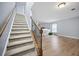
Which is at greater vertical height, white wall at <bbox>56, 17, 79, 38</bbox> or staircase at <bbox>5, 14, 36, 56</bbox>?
white wall at <bbox>56, 17, 79, 38</bbox>

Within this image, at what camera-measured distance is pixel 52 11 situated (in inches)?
79.1

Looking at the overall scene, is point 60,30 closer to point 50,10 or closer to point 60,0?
point 50,10

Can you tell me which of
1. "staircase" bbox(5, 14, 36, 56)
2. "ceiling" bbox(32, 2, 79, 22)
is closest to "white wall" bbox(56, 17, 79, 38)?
"ceiling" bbox(32, 2, 79, 22)

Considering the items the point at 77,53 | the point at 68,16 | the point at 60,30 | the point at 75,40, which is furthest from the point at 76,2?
the point at 77,53

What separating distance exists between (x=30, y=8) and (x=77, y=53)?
68.2 inches

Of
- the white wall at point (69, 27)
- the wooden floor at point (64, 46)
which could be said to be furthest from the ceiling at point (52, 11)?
the wooden floor at point (64, 46)

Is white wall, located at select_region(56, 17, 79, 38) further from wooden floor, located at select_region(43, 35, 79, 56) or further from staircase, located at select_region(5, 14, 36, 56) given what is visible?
staircase, located at select_region(5, 14, 36, 56)

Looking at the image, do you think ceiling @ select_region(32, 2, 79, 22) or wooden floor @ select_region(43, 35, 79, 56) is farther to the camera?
wooden floor @ select_region(43, 35, 79, 56)

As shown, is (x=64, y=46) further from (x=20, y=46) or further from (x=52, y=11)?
(x=20, y=46)

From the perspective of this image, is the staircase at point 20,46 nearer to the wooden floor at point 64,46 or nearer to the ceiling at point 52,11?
the wooden floor at point 64,46

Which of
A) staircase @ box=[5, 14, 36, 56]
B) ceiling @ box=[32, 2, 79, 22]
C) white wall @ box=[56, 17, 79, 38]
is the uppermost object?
ceiling @ box=[32, 2, 79, 22]

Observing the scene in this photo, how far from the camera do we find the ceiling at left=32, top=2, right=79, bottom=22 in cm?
194

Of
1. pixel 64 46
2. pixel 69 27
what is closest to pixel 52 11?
pixel 69 27

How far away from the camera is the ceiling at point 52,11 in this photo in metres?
1.94
